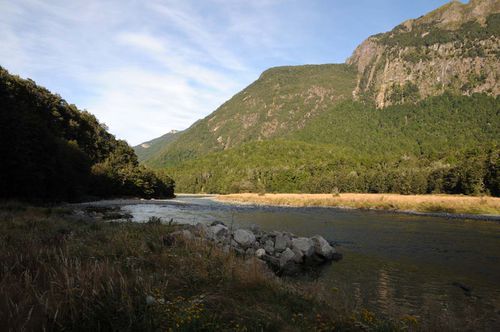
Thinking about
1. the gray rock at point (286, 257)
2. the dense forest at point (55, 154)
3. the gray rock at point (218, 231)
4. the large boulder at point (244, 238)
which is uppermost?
the dense forest at point (55, 154)

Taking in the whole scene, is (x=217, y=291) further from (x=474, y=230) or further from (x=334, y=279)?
(x=474, y=230)

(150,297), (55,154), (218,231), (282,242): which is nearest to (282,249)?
(282,242)

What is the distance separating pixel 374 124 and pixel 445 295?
187855mm

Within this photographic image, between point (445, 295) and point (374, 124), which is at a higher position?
point (374, 124)

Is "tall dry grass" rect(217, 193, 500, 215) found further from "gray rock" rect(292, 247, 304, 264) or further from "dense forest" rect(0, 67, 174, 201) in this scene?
"gray rock" rect(292, 247, 304, 264)

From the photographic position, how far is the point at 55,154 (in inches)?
1658

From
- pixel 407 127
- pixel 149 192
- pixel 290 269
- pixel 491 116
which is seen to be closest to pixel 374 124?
pixel 407 127

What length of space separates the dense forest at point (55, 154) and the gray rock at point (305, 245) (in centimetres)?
3063

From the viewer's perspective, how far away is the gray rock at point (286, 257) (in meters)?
16.1

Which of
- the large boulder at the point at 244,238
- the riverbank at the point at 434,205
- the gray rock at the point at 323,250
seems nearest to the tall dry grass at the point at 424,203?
the riverbank at the point at 434,205

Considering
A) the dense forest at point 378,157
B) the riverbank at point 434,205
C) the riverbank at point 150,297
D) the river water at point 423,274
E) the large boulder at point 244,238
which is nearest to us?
the riverbank at point 150,297

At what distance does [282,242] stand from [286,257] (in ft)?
6.97

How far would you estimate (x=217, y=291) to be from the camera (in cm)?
602

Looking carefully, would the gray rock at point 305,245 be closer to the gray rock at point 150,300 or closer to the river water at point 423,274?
the river water at point 423,274
